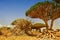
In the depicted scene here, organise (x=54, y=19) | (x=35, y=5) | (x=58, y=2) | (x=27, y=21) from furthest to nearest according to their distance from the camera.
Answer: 1. (x=54, y=19)
2. (x=35, y=5)
3. (x=27, y=21)
4. (x=58, y=2)

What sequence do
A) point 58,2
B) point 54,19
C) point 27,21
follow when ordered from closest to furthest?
point 58,2, point 27,21, point 54,19

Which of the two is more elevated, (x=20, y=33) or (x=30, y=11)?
(x=30, y=11)

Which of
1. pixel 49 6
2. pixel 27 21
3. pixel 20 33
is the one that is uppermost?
pixel 49 6

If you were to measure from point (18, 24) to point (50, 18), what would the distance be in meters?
3.54

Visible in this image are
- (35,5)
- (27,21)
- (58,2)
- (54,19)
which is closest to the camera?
(58,2)

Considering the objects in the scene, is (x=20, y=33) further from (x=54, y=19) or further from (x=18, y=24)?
(x=54, y=19)

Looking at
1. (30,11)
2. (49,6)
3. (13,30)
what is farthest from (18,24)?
(49,6)

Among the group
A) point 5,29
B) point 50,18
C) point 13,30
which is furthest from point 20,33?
point 50,18

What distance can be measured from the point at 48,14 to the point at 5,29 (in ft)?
15.5

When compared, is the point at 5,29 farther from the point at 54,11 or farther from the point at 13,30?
the point at 54,11

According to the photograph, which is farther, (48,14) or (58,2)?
(48,14)

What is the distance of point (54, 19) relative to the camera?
1888cm

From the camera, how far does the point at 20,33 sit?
16.3m

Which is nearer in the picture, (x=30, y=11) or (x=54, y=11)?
(x=54, y=11)
